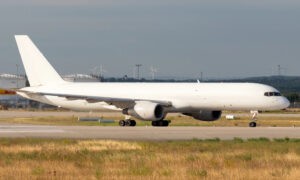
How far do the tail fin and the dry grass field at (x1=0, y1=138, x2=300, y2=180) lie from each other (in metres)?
31.1

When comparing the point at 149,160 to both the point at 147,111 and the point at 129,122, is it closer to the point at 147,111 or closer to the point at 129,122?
the point at 147,111

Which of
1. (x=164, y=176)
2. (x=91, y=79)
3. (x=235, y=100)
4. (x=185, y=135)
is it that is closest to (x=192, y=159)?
(x=164, y=176)

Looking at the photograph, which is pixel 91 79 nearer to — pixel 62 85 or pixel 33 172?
pixel 62 85

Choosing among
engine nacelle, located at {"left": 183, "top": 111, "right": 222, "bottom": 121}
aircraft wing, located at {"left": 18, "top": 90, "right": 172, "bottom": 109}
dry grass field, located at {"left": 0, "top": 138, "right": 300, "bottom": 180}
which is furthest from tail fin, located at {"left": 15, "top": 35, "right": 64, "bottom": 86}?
dry grass field, located at {"left": 0, "top": 138, "right": 300, "bottom": 180}

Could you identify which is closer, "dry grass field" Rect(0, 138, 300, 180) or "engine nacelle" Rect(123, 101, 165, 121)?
"dry grass field" Rect(0, 138, 300, 180)

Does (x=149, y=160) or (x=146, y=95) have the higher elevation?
(x=146, y=95)

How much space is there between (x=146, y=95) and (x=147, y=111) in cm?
350

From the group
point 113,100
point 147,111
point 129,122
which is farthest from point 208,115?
point 113,100

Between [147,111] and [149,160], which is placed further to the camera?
[147,111]

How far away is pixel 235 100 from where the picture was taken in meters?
58.7

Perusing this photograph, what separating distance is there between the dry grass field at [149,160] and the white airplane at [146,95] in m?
22.1

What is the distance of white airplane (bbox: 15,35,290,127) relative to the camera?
58.8 meters

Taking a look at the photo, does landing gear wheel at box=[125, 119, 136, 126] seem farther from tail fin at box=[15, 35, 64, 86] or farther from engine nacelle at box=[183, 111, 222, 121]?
tail fin at box=[15, 35, 64, 86]

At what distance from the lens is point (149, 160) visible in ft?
86.8
